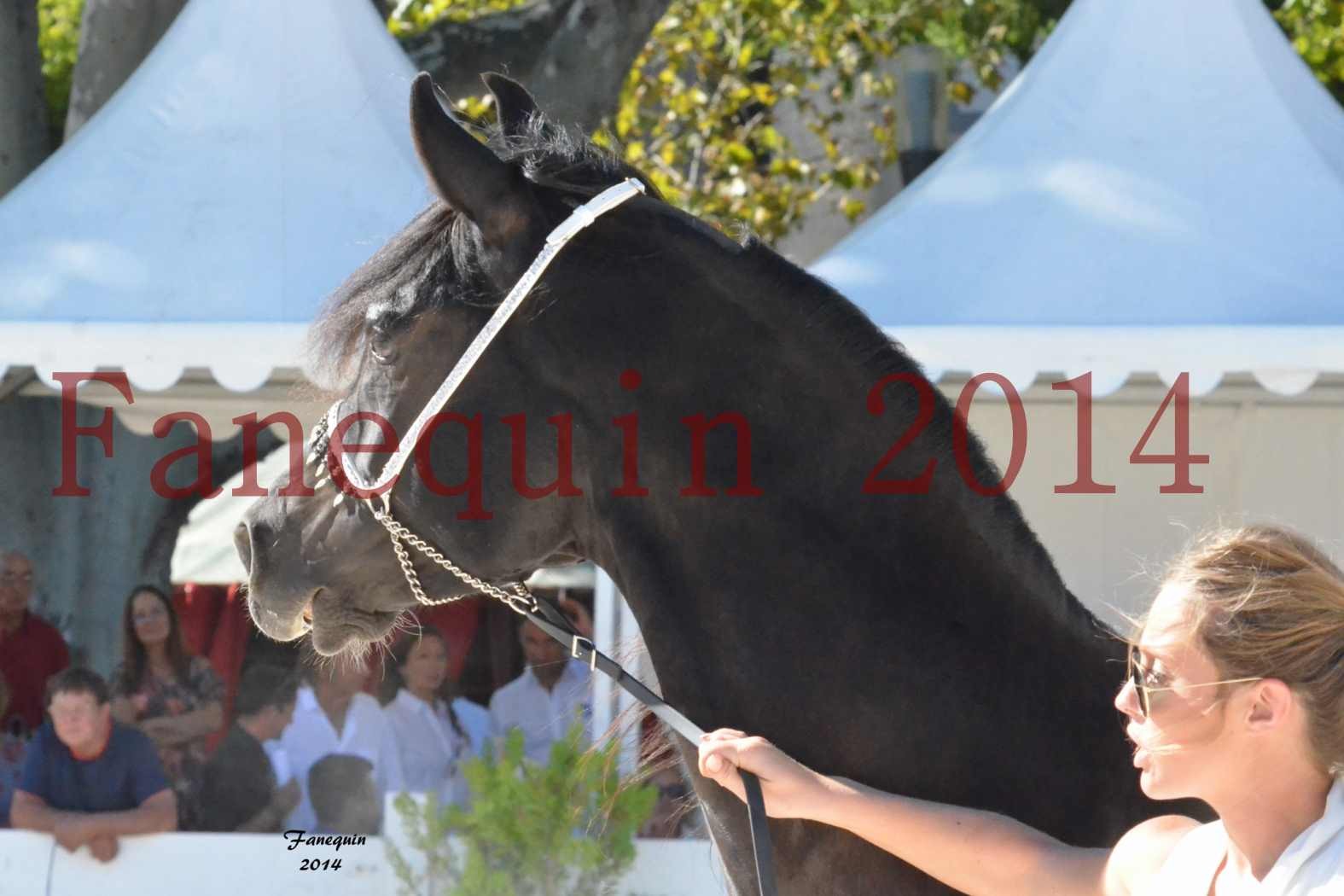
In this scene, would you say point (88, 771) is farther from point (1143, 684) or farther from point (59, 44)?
point (59, 44)

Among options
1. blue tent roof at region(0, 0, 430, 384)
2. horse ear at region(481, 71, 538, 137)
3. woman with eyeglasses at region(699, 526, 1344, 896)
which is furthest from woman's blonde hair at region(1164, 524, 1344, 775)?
blue tent roof at region(0, 0, 430, 384)

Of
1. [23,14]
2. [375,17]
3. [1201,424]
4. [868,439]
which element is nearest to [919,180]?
[1201,424]

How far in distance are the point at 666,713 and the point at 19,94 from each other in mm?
5253

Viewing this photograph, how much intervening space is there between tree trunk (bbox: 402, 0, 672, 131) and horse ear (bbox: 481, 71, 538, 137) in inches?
155

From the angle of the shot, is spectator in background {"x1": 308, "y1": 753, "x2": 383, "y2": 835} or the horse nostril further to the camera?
spectator in background {"x1": 308, "y1": 753, "x2": 383, "y2": 835}

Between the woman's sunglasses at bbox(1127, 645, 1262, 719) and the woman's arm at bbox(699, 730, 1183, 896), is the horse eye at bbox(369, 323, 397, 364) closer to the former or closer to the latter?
the woman's arm at bbox(699, 730, 1183, 896)

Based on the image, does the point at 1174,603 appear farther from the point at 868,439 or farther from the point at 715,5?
the point at 715,5

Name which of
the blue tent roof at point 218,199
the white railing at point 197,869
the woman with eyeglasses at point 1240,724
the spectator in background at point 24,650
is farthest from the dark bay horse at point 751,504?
the spectator in background at point 24,650

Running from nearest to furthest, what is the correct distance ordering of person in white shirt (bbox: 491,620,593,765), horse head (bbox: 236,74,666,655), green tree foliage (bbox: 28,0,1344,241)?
horse head (bbox: 236,74,666,655)
person in white shirt (bbox: 491,620,593,765)
green tree foliage (bbox: 28,0,1344,241)

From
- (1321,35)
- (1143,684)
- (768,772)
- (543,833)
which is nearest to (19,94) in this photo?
(543,833)

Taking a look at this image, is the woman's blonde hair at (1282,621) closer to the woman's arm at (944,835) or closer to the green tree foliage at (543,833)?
the woman's arm at (944,835)

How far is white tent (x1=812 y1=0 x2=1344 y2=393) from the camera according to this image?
384 centimetres

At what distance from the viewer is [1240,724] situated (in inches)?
53.3

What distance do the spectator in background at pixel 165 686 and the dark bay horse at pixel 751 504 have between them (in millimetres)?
3821
